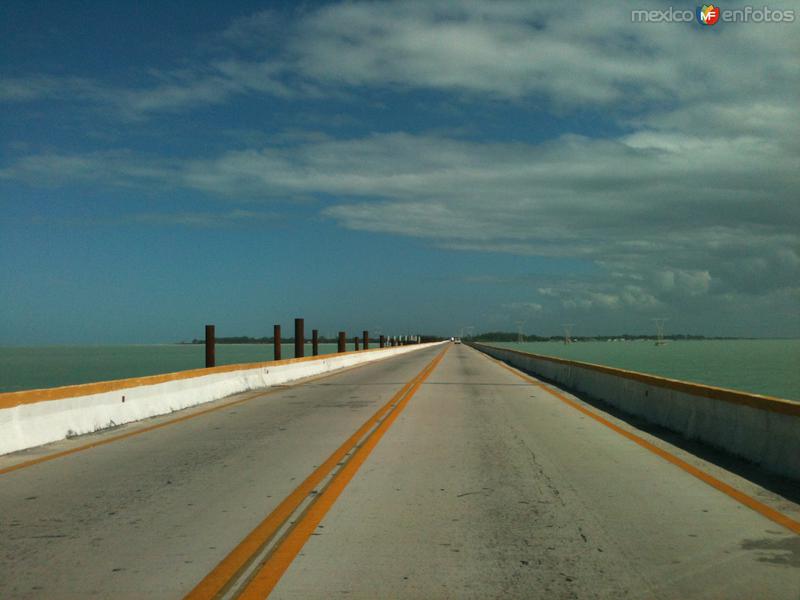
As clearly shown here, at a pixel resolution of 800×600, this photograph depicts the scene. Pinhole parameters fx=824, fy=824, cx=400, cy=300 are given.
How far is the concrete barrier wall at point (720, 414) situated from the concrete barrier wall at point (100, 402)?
988 cm

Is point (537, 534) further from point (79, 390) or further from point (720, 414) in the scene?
point (79, 390)

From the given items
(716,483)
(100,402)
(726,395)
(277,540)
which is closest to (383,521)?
(277,540)

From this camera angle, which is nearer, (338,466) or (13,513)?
(13,513)

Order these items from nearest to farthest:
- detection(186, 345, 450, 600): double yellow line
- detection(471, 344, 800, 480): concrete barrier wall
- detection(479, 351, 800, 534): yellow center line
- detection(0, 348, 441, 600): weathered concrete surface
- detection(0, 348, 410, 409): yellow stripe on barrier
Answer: detection(186, 345, 450, 600): double yellow line → detection(0, 348, 441, 600): weathered concrete surface → detection(479, 351, 800, 534): yellow center line → detection(471, 344, 800, 480): concrete barrier wall → detection(0, 348, 410, 409): yellow stripe on barrier

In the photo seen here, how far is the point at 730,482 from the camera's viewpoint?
9195 millimetres

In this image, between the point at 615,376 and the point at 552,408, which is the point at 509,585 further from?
the point at 615,376

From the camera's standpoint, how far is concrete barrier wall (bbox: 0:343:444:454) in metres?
11.8

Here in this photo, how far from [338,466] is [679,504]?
4.07 meters

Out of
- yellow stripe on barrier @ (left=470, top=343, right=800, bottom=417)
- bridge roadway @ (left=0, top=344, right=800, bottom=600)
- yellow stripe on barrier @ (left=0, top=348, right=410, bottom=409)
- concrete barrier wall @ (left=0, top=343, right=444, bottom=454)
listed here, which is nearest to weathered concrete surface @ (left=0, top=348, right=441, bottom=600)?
bridge roadway @ (left=0, top=344, right=800, bottom=600)

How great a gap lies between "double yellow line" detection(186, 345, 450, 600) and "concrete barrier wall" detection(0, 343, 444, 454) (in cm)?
470

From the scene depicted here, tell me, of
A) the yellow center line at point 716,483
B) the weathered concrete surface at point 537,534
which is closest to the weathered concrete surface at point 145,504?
the weathered concrete surface at point 537,534

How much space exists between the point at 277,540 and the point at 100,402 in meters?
9.23

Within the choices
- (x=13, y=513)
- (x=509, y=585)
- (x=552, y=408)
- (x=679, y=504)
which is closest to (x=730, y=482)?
(x=679, y=504)

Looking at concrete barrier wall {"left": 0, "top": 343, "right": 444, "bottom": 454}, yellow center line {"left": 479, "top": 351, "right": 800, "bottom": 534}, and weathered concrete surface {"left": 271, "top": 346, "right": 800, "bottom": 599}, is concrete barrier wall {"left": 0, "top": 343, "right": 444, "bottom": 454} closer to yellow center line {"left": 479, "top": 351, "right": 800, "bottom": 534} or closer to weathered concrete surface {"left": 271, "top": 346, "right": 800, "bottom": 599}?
weathered concrete surface {"left": 271, "top": 346, "right": 800, "bottom": 599}
